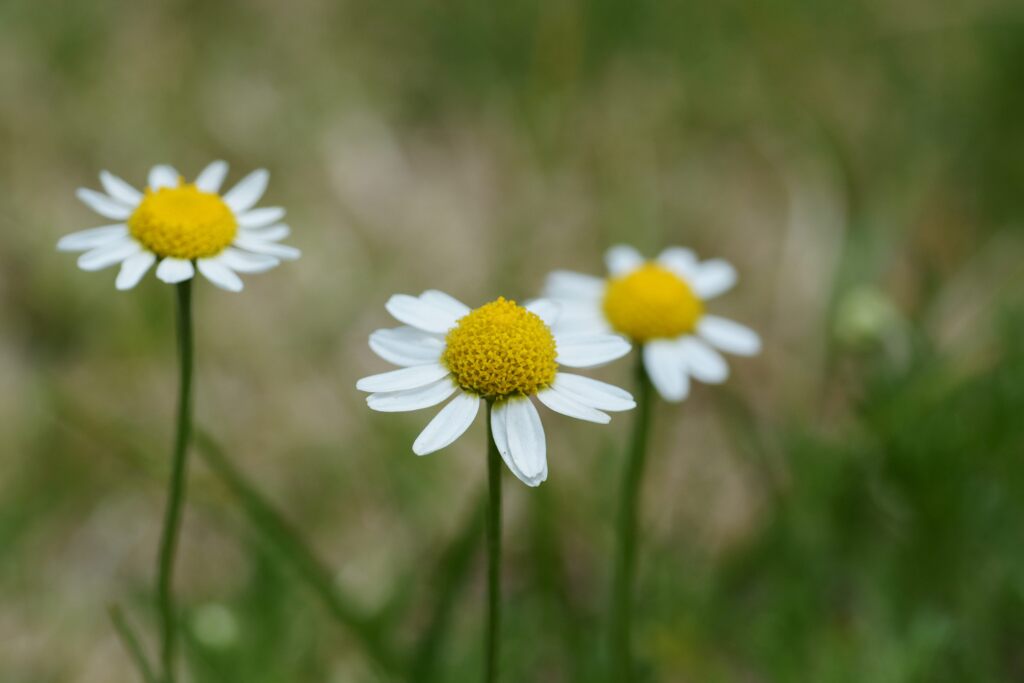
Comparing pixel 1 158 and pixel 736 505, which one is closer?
pixel 736 505

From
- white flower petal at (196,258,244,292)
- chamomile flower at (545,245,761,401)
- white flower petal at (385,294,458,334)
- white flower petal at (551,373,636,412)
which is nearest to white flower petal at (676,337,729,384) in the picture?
chamomile flower at (545,245,761,401)

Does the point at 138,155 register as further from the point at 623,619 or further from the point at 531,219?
the point at 623,619

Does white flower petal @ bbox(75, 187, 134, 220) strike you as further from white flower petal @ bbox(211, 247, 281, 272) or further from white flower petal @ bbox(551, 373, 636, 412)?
white flower petal @ bbox(551, 373, 636, 412)

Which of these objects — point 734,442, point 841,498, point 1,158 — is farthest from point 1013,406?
point 1,158

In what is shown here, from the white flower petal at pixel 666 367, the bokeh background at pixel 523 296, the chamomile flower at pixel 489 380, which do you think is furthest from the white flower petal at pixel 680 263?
the chamomile flower at pixel 489 380

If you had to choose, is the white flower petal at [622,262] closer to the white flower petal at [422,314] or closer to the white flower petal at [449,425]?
the white flower petal at [422,314]
